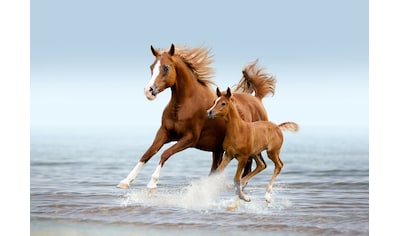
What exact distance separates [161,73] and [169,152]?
0.56 metres

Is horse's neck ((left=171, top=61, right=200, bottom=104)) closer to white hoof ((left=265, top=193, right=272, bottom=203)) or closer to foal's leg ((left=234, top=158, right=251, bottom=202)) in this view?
foal's leg ((left=234, top=158, right=251, bottom=202))

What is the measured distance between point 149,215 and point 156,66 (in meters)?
1.08

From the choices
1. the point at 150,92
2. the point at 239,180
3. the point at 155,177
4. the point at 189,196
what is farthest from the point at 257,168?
the point at 150,92

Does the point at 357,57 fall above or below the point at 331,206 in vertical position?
above

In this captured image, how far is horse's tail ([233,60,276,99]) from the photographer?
7059 millimetres

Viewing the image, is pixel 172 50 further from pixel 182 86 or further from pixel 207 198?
pixel 207 198

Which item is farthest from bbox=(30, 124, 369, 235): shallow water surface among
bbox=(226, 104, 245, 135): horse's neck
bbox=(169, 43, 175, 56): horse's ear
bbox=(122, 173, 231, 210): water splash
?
bbox=(169, 43, 175, 56): horse's ear

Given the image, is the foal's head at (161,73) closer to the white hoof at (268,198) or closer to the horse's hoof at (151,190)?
the horse's hoof at (151,190)

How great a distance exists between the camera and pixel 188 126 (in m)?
6.66

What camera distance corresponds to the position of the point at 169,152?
6.62 m

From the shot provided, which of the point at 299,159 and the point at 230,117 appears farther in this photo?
the point at 299,159

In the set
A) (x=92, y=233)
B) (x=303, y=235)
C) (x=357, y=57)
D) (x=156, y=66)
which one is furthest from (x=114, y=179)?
(x=357, y=57)

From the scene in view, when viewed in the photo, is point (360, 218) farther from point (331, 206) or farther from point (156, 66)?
point (156, 66)

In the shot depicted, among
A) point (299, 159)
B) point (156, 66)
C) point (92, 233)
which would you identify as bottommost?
point (92, 233)
